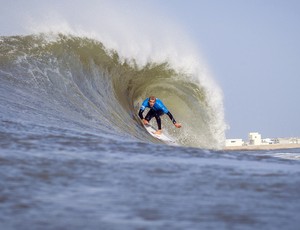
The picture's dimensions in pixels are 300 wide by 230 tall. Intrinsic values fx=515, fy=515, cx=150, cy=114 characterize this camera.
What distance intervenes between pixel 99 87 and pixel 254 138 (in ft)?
183

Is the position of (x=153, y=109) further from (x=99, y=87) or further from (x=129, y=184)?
(x=129, y=184)

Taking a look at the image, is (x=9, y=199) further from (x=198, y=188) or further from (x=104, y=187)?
(x=198, y=188)

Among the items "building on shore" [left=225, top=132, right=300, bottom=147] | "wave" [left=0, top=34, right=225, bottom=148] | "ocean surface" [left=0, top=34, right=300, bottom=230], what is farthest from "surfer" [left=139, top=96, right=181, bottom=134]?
"building on shore" [left=225, top=132, right=300, bottom=147]

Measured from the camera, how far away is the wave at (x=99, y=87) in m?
8.35

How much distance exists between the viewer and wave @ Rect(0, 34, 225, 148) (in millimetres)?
8352

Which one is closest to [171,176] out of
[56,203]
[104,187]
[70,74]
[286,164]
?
[104,187]

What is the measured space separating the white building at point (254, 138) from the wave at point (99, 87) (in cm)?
4927

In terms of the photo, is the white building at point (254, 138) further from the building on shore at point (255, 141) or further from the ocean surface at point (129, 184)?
the ocean surface at point (129, 184)

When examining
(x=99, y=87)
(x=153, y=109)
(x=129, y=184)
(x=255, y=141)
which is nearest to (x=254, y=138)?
(x=255, y=141)

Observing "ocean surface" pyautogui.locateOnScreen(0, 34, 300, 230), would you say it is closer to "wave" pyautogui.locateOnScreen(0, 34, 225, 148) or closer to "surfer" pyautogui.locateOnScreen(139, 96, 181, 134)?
"wave" pyautogui.locateOnScreen(0, 34, 225, 148)

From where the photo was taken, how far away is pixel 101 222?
6.03 ft

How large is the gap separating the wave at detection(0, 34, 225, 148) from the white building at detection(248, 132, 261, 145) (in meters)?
49.3

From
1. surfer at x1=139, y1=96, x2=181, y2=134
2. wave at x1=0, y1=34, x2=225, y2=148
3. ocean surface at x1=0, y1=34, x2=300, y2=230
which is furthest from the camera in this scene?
surfer at x1=139, y1=96, x2=181, y2=134

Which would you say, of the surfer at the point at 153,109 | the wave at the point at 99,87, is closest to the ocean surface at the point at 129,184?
the wave at the point at 99,87
